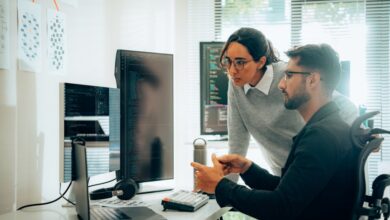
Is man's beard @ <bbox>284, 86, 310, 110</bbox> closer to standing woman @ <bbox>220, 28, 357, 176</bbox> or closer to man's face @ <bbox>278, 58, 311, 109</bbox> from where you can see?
man's face @ <bbox>278, 58, 311, 109</bbox>

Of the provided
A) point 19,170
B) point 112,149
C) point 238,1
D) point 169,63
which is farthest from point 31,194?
point 238,1

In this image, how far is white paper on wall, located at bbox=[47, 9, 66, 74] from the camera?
1.84m

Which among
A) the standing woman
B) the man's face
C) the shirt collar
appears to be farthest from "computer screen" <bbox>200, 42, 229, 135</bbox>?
the man's face

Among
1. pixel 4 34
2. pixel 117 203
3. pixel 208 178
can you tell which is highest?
pixel 4 34

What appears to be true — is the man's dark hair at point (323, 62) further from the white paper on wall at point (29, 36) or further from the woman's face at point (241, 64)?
the white paper on wall at point (29, 36)

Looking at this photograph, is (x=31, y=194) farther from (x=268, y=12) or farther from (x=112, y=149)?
(x=268, y=12)

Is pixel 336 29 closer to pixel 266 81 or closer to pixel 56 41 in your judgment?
pixel 266 81

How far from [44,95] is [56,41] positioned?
27 centimetres

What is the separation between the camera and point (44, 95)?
Answer: 1.80 metres

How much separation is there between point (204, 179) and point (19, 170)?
79cm

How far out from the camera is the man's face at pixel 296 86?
4.75 ft

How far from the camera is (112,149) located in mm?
1873

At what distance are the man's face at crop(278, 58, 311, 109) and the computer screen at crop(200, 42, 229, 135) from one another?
1234mm

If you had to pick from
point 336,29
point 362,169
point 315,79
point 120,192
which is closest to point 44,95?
point 120,192
